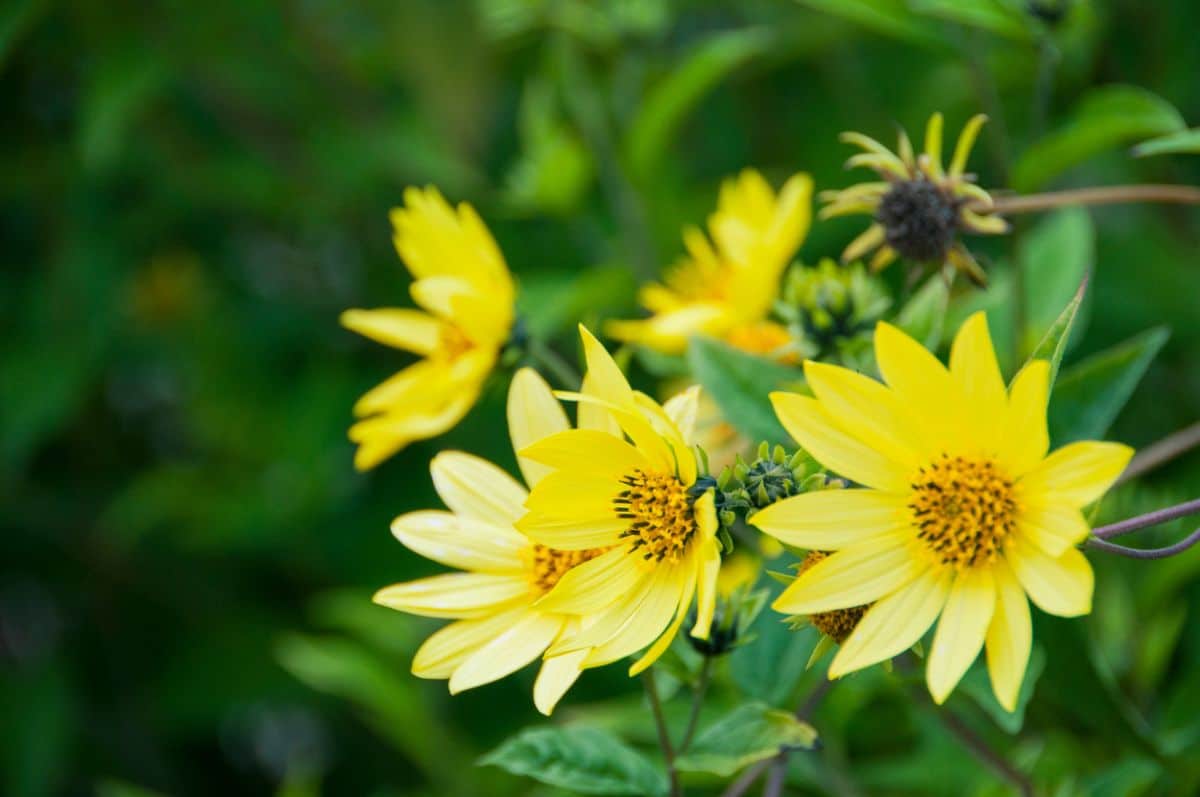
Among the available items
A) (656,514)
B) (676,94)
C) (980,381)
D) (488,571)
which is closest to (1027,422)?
(980,381)

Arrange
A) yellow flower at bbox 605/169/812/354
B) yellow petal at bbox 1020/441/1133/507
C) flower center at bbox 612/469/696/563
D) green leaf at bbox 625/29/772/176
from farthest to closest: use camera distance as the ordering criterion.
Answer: green leaf at bbox 625/29/772/176 → yellow flower at bbox 605/169/812/354 → flower center at bbox 612/469/696/563 → yellow petal at bbox 1020/441/1133/507

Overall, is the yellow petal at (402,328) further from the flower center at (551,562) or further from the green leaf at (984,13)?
the green leaf at (984,13)

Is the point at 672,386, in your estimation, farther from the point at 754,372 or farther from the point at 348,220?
the point at 348,220

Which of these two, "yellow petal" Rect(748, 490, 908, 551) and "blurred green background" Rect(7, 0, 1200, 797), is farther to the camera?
"blurred green background" Rect(7, 0, 1200, 797)

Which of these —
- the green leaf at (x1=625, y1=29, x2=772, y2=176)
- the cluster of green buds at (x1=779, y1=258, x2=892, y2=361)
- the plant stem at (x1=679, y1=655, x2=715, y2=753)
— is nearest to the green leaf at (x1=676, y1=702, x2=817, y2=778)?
the plant stem at (x1=679, y1=655, x2=715, y2=753)

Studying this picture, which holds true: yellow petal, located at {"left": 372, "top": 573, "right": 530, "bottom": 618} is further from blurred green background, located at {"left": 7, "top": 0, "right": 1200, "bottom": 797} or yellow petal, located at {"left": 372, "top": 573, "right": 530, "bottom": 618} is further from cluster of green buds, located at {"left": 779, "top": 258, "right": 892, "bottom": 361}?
blurred green background, located at {"left": 7, "top": 0, "right": 1200, "bottom": 797}

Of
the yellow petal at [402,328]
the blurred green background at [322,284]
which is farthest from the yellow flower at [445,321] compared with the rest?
the blurred green background at [322,284]

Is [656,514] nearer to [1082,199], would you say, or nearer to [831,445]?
[831,445]
